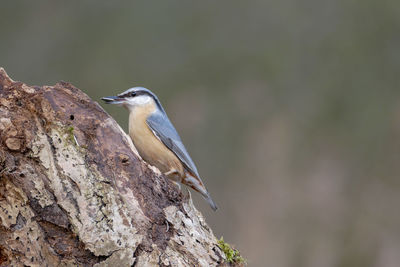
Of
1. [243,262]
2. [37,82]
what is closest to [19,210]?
[243,262]

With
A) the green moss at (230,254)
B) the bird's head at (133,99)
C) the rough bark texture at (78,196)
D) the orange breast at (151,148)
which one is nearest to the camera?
the rough bark texture at (78,196)

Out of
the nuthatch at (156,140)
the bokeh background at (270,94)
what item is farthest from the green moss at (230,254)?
the bokeh background at (270,94)

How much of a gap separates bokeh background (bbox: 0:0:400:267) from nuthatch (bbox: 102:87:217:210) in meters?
4.25

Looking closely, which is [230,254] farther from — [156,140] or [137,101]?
[137,101]

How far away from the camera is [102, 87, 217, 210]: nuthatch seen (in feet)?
14.1

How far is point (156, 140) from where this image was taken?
14.4 feet

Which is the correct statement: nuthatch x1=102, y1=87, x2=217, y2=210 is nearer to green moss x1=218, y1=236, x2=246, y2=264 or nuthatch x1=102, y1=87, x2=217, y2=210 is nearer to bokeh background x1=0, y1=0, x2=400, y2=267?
green moss x1=218, y1=236, x2=246, y2=264

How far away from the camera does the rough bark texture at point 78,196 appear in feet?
9.64

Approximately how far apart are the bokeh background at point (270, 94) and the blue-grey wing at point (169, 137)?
4.27 m

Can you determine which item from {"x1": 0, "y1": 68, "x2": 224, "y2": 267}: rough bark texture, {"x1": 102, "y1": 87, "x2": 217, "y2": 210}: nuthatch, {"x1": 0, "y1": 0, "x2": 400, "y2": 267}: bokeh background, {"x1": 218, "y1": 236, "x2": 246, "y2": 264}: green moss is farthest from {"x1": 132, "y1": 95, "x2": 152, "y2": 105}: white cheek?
{"x1": 0, "y1": 0, "x2": 400, "y2": 267}: bokeh background

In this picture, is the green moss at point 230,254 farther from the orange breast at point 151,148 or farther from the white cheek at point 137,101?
the white cheek at point 137,101

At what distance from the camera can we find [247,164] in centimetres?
977

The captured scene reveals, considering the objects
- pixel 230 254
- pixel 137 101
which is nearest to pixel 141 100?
pixel 137 101

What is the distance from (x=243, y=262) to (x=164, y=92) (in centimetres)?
744
